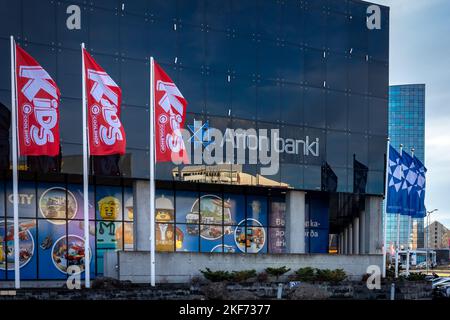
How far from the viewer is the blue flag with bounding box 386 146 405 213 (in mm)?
31112

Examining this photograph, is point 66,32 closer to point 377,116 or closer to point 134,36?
point 134,36

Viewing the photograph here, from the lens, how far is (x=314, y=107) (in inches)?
1391

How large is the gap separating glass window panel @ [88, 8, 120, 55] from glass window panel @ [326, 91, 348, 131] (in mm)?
13498

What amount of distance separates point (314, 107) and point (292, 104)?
1600 millimetres

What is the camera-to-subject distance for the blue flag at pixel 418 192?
105ft

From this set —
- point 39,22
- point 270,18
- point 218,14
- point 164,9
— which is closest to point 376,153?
point 270,18

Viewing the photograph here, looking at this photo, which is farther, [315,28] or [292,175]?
[315,28]

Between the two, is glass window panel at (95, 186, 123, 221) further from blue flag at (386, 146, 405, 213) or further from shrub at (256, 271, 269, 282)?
blue flag at (386, 146, 405, 213)

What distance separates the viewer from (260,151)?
33312mm

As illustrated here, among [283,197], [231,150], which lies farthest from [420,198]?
[231,150]

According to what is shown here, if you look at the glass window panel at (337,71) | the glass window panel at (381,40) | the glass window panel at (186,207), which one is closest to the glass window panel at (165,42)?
the glass window panel at (186,207)

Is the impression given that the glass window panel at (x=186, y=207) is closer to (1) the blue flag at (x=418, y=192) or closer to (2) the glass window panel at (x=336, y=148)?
(2) the glass window panel at (x=336, y=148)

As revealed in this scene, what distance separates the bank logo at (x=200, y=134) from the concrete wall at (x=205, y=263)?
6.35 m
